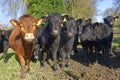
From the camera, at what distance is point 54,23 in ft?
32.4

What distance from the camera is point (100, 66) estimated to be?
11.0 metres

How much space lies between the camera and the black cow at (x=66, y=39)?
35.3 ft

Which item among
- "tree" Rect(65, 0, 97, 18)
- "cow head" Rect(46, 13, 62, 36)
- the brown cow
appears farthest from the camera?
"tree" Rect(65, 0, 97, 18)

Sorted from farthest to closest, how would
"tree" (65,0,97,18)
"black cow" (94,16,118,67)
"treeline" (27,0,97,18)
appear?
"tree" (65,0,97,18) < "treeline" (27,0,97,18) < "black cow" (94,16,118,67)

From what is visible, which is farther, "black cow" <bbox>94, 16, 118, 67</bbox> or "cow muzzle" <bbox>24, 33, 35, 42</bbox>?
"black cow" <bbox>94, 16, 118, 67</bbox>

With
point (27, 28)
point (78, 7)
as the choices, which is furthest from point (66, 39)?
point (78, 7)

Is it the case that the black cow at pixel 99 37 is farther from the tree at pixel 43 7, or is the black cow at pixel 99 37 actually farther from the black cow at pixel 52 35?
the tree at pixel 43 7

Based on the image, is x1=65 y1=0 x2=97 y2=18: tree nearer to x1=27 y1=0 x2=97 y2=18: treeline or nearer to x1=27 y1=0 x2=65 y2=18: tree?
x1=27 y1=0 x2=97 y2=18: treeline

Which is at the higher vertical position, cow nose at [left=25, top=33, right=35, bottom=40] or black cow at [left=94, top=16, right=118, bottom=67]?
cow nose at [left=25, top=33, right=35, bottom=40]

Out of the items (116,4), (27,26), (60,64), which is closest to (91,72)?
(60,64)

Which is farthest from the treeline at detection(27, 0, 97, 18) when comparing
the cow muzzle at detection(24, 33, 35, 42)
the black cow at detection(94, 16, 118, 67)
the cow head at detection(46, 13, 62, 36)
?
the cow muzzle at detection(24, 33, 35, 42)

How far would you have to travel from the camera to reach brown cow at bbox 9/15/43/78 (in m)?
7.60

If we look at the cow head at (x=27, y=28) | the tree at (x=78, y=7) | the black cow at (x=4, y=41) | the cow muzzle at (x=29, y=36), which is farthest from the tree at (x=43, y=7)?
the cow muzzle at (x=29, y=36)

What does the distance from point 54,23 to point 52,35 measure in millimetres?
432
